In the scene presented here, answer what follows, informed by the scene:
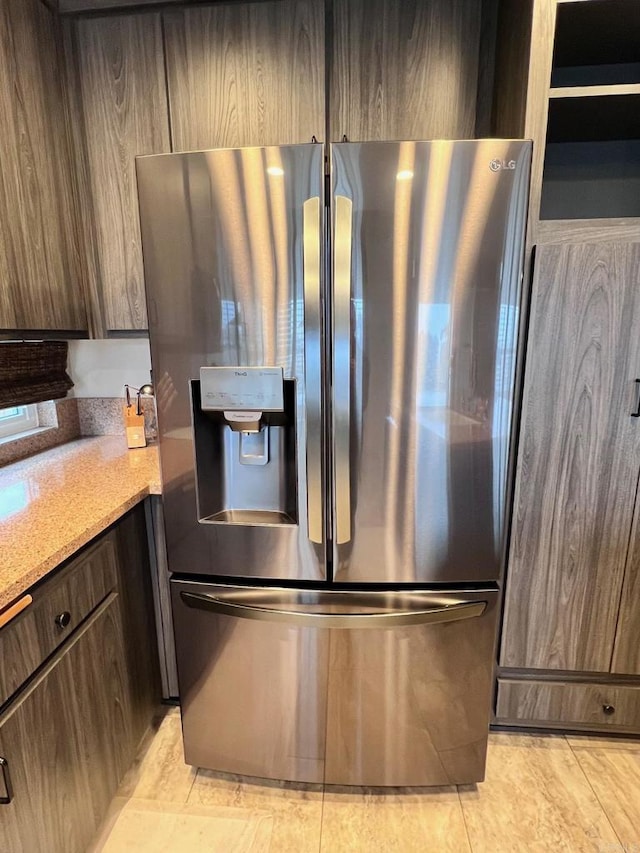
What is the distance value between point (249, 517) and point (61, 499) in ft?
1.81

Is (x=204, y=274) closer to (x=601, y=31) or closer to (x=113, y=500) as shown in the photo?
(x=113, y=500)

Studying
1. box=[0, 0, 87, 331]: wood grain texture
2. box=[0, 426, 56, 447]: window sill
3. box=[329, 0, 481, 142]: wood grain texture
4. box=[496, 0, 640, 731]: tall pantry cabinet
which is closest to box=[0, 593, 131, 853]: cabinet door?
box=[0, 426, 56, 447]: window sill

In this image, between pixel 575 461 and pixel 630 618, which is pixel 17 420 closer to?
pixel 575 461

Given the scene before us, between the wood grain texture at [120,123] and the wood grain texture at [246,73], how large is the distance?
7 cm

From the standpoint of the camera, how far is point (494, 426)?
47.3 inches

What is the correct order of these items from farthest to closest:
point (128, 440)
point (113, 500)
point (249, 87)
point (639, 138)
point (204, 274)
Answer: point (128, 440)
point (639, 138)
point (249, 87)
point (113, 500)
point (204, 274)

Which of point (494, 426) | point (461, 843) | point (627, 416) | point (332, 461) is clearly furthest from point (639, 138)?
point (461, 843)

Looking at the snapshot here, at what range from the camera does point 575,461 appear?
1.46 metres

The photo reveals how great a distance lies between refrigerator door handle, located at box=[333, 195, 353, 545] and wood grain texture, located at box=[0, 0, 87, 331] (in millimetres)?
998

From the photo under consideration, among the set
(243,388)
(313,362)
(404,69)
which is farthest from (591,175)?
(243,388)

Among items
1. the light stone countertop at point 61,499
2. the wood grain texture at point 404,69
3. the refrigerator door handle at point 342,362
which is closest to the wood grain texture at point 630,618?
the refrigerator door handle at point 342,362

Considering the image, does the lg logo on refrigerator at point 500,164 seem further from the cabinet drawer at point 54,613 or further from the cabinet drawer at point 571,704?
the cabinet drawer at point 571,704

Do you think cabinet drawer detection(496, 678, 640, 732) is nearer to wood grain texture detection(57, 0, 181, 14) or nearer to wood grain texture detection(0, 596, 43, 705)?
wood grain texture detection(0, 596, 43, 705)

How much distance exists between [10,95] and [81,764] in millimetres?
1864
